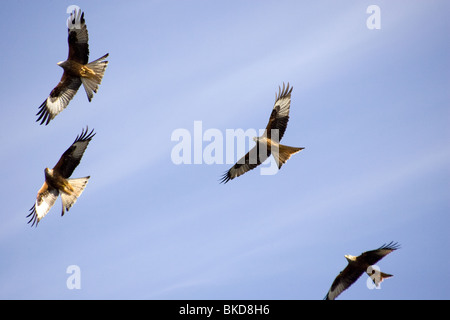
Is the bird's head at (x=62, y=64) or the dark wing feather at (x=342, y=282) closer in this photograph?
the dark wing feather at (x=342, y=282)

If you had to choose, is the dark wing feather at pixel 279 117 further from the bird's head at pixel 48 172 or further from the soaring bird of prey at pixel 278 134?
the bird's head at pixel 48 172

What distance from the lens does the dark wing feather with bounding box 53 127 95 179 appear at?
44.0 ft

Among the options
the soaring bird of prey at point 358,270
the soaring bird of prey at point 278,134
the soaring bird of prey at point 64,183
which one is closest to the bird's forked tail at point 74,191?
the soaring bird of prey at point 64,183

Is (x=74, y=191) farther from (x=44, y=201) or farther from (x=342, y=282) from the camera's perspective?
(x=342, y=282)

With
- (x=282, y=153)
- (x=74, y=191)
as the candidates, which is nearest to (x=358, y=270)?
(x=282, y=153)

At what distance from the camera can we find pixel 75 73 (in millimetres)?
13789

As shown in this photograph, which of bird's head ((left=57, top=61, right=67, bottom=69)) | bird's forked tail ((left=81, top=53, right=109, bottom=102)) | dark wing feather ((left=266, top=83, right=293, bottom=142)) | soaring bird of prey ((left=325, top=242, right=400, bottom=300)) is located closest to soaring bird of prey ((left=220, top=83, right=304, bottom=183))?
dark wing feather ((left=266, top=83, right=293, bottom=142))

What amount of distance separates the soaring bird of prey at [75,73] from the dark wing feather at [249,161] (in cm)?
398

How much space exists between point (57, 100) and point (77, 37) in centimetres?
174

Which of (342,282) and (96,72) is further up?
(96,72)

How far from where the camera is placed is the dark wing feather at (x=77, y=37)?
526 inches

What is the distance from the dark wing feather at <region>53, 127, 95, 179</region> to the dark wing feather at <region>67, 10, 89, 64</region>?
1852 millimetres
